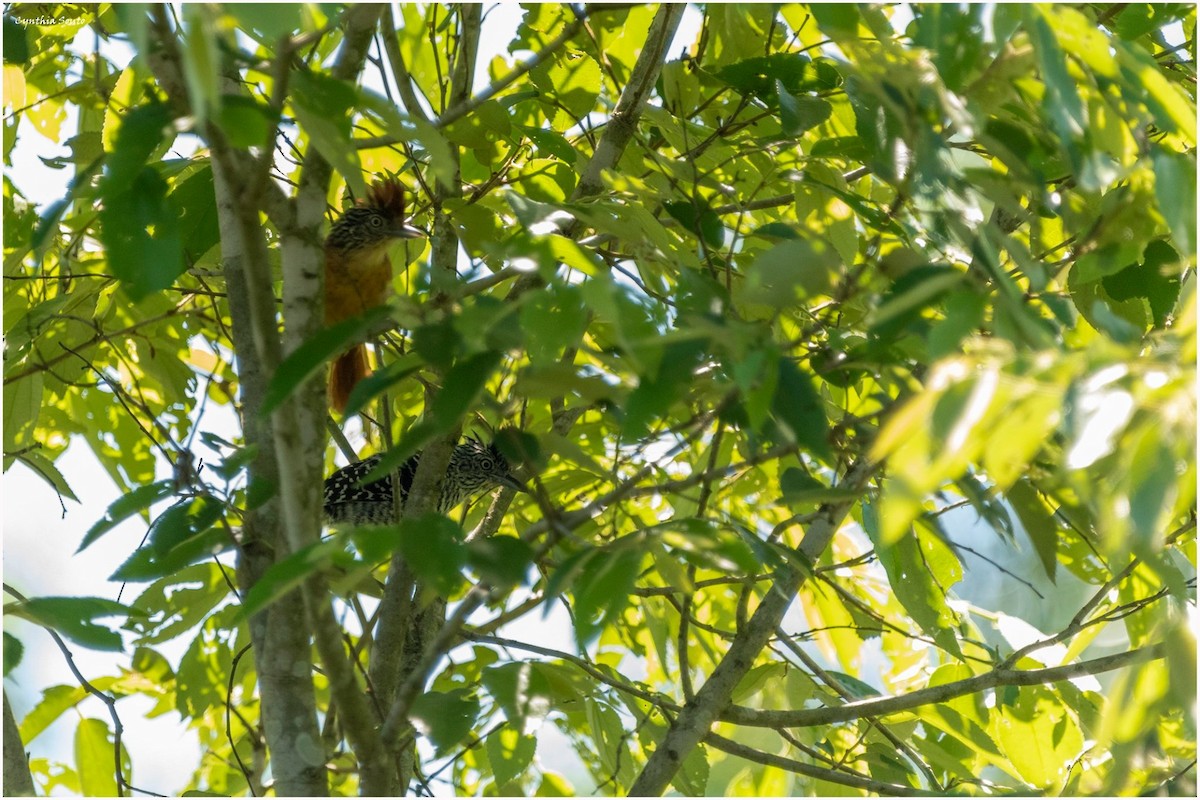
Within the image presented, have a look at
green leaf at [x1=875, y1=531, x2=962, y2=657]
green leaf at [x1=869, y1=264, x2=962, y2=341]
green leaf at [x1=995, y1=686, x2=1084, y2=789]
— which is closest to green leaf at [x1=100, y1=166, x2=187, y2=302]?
green leaf at [x1=869, y1=264, x2=962, y2=341]

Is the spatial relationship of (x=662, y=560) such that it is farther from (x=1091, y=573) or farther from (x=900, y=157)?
(x=1091, y=573)

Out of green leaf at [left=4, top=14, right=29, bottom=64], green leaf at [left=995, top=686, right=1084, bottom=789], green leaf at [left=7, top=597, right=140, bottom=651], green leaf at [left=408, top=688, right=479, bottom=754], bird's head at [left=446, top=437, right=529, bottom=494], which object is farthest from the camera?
bird's head at [left=446, top=437, right=529, bottom=494]

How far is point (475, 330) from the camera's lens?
1205mm

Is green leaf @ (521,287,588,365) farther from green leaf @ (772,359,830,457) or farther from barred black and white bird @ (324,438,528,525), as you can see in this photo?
barred black and white bird @ (324,438,528,525)

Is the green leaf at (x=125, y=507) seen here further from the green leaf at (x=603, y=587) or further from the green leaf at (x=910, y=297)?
the green leaf at (x=910, y=297)

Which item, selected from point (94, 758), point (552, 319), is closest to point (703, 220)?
point (552, 319)

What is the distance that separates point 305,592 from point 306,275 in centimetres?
44

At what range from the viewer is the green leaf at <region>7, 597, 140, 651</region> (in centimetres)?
142

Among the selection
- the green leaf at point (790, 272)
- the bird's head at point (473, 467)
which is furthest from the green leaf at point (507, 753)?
the bird's head at point (473, 467)

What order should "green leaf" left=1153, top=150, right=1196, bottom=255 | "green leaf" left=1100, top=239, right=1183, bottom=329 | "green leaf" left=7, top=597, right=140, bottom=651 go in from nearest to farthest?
"green leaf" left=1153, top=150, right=1196, bottom=255 → "green leaf" left=7, top=597, right=140, bottom=651 → "green leaf" left=1100, top=239, right=1183, bottom=329

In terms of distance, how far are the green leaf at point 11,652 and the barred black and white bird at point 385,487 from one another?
235cm

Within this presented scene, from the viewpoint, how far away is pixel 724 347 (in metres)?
1.36

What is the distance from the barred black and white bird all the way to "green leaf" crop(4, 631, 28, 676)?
92.5 inches

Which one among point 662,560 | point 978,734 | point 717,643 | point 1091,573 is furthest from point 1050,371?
point 717,643
